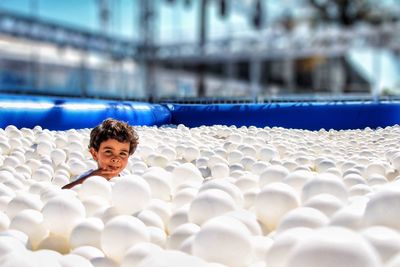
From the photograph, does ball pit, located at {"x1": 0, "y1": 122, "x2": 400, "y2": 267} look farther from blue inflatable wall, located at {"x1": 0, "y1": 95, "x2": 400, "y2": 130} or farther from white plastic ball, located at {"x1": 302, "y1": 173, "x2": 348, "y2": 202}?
blue inflatable wall, located at {"x1": 0, "y1": 95, "x2": 400, "y2": 130}

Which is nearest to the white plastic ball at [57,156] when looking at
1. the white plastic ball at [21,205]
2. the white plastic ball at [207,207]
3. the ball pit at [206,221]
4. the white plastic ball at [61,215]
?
the ball pit at [206,221]

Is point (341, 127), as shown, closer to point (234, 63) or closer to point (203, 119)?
point (203, 119)

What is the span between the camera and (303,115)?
392cm

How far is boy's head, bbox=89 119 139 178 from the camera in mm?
1418

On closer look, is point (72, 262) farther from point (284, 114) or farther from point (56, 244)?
point (284, 114)

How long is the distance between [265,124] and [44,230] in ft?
10.3

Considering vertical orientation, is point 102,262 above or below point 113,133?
below

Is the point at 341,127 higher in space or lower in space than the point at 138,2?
lower

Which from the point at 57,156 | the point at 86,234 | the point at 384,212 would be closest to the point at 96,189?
the point at 86,234

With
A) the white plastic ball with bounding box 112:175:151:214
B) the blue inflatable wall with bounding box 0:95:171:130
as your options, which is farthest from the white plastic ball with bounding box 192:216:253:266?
the blue inflatable wall with bounding box 0:95:171:130

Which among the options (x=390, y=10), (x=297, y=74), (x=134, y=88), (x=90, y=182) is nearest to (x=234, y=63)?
(x=297, y=74)

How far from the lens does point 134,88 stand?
27.2ft

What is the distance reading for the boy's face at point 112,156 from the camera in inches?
55.5

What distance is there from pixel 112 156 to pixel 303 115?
274 centimetres
